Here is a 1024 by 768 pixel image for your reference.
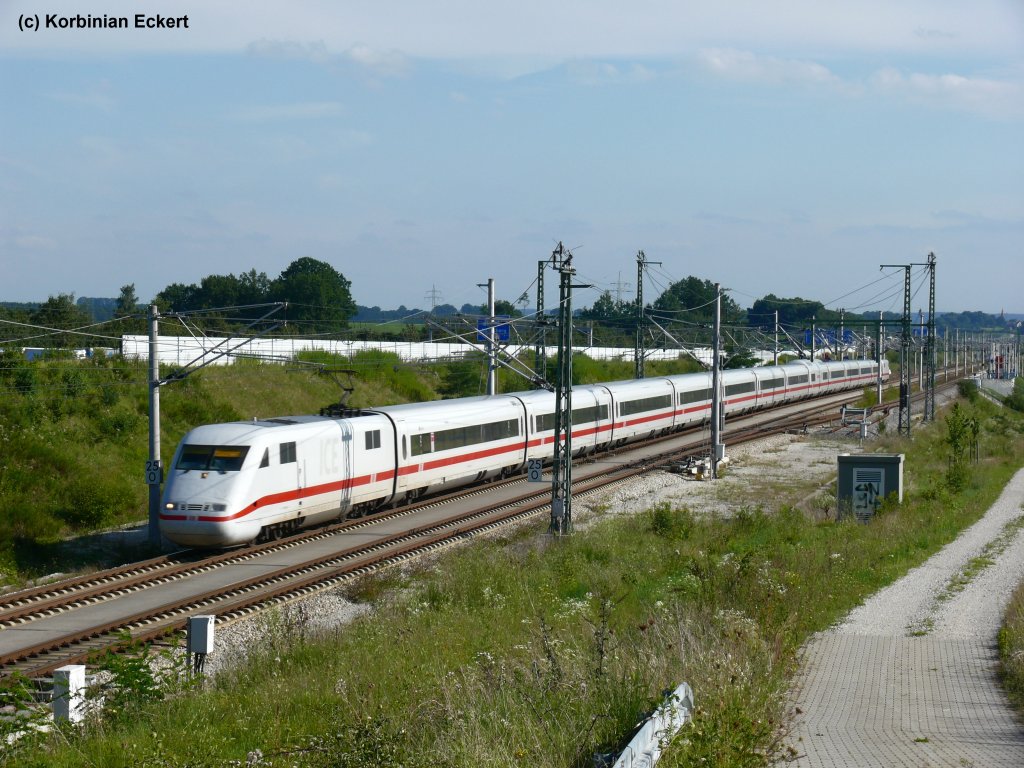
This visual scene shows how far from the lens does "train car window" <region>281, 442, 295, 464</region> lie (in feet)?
73.5

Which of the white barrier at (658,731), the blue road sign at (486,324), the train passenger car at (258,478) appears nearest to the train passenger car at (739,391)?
the blue road sign at (486,324)

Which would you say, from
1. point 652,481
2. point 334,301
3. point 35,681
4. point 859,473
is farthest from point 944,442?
point 334,301

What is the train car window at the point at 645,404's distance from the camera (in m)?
40.9

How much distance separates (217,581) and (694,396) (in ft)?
103

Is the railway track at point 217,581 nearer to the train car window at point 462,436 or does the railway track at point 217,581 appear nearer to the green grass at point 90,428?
the train car window at point 462,436

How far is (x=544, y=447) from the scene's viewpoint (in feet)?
114

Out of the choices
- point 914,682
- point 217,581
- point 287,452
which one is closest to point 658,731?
point 914,682

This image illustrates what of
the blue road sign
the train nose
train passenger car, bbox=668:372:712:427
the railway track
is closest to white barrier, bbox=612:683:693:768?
the railway track

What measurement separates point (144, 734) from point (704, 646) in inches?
189

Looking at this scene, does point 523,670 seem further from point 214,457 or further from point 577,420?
point 577,420

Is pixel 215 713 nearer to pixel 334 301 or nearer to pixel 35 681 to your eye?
pixel 35 681

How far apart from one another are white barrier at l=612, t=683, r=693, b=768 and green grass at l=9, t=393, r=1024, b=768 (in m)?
0.12

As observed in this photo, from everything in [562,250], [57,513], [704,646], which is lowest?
[57,513]

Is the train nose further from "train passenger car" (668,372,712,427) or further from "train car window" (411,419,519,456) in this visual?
"train passenger car" (668,372,712,427)
